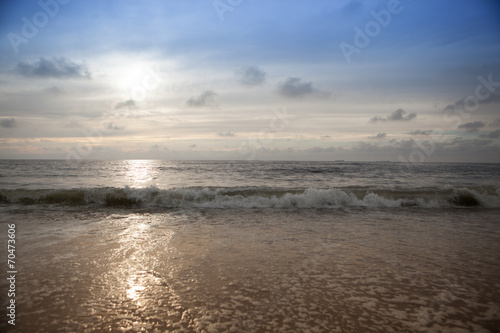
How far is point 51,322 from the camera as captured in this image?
3.20 metres

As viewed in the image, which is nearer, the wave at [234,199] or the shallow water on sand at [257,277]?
the shallow water on sand at [257,277]

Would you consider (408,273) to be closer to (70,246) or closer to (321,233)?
(321,233)

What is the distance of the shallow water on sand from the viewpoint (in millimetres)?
3246

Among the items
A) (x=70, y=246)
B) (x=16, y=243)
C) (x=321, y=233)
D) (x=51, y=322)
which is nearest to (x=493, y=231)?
(x=321, y=233)

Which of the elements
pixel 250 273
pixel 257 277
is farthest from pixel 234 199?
pixel 257 277

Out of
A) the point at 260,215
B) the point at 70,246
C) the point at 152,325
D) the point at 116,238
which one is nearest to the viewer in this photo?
the point at 152,325

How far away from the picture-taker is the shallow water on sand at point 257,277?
3.25m

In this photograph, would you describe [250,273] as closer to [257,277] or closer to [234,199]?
[257,277]

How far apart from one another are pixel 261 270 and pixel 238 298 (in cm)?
107

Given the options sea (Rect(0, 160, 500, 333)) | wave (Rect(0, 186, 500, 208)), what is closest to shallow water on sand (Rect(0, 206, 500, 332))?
sea (Rect(0, 160, 500, 333))

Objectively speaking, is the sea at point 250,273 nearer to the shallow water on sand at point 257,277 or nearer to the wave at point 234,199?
the shallow water on sand at point 257,277

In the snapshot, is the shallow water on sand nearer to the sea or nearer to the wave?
the sea

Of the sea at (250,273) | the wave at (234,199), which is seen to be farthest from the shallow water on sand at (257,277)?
the wave at (234,199)

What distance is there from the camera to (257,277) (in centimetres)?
449
